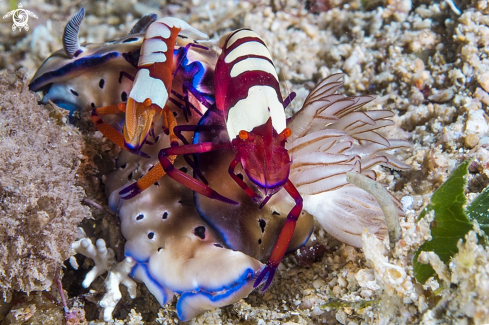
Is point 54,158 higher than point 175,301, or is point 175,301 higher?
point 54,158

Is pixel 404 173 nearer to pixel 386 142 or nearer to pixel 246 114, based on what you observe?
pixel 386 142

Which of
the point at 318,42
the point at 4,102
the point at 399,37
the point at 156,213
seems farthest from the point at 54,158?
the point at 399,37

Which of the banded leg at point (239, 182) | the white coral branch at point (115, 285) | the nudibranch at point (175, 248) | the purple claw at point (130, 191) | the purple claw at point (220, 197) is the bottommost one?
the white coral branch at point (115, 285)

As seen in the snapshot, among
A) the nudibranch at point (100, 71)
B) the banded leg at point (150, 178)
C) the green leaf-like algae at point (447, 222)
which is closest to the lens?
the green leaf-like algae at point (447, 222)

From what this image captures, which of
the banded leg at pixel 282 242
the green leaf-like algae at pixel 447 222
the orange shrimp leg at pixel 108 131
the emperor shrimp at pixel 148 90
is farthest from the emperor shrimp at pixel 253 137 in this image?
the green leaf-like algae at pixel 447 222

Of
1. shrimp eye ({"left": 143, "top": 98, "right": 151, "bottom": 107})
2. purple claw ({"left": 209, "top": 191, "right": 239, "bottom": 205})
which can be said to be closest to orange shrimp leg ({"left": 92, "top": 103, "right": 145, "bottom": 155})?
shrimp eye ({"left": 143, "top": 98, "right": 151, "bottom": 107})

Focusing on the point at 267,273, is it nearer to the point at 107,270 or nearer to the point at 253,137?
the point at 253,137

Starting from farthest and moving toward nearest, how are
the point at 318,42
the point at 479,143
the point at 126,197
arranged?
1. the point at 318,42
2. the point at 479,143
3. the point at 126,197

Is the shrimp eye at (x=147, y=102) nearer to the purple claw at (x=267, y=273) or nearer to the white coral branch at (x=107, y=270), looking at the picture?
the white coral branch at (x=107, y=270)
